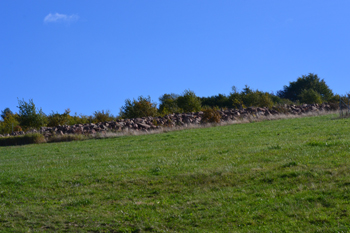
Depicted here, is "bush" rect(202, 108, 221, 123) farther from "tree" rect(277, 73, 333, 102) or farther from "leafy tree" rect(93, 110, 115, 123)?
"tree" rect(277, 73, 333, 102)

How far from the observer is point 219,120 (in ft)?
110

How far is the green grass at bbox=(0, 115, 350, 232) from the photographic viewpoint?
254 inches

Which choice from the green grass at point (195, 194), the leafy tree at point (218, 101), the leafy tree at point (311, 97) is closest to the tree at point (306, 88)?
the leafy tree at point (311, 97)

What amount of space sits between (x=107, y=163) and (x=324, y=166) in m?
7.98

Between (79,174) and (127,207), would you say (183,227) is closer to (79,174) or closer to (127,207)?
(127,207)

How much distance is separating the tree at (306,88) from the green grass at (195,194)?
62.6 meters

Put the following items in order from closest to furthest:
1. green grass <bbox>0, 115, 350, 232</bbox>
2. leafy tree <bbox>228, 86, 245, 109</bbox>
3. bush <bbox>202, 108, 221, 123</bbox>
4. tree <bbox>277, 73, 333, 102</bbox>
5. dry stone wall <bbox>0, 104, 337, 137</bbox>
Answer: green grass <bbox>0, 115, 350, 232</bbox>
dry stone wall <bbox>0, 104, 337, 137</bbox>
bush <bbox>202, 108, 221, 123</bbox>
leafy tree <bbox>228, 86, 245, 109</bbox>
tree <bbox>277, 73, 333, 102</bbox>

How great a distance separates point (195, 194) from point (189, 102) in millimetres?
40260

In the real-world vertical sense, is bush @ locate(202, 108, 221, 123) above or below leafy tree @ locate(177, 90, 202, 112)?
below

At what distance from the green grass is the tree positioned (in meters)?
62.6

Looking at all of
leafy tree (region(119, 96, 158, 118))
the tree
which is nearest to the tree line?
leafy tree (region(119, 96, 158, 118))

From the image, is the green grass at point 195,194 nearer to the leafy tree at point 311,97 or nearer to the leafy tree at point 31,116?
the leafy tree at point 31,116

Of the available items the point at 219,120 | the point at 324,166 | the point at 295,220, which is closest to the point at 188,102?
the point at 219,120

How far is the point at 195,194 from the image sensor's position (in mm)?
8398
